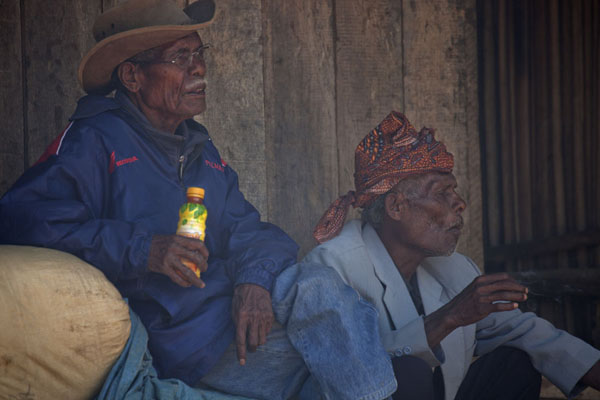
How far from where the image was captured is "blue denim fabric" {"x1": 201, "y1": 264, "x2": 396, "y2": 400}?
2338 mm

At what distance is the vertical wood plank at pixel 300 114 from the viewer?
3.88 meters

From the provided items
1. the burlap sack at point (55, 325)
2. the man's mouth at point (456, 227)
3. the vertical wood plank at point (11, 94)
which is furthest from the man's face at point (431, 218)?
the vertical wood plank at point (11, 94)

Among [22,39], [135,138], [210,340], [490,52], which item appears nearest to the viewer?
[210,340]

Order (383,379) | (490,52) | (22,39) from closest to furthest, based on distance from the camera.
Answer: (383,379) < (22,39) < (490,52)

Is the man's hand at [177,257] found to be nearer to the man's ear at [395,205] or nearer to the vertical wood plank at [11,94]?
the man's ear at [395,205]

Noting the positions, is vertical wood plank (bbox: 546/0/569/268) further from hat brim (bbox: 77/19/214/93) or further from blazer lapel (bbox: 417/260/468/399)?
hat brim (bbox: 77/19/214/93)

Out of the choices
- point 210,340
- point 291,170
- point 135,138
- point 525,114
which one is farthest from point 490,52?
point 210,340

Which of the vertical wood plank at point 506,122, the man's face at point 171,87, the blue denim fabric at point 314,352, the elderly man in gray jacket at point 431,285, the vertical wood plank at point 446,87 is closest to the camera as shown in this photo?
the blue denim fabric at point 314,352

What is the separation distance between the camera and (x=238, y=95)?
12.5 feet

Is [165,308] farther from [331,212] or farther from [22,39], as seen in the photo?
[22,39]

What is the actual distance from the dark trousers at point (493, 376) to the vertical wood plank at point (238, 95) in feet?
4.45

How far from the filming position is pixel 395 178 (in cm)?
320

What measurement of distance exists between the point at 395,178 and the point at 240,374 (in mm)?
1143

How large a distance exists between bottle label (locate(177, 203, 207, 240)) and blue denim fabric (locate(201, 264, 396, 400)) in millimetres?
366
